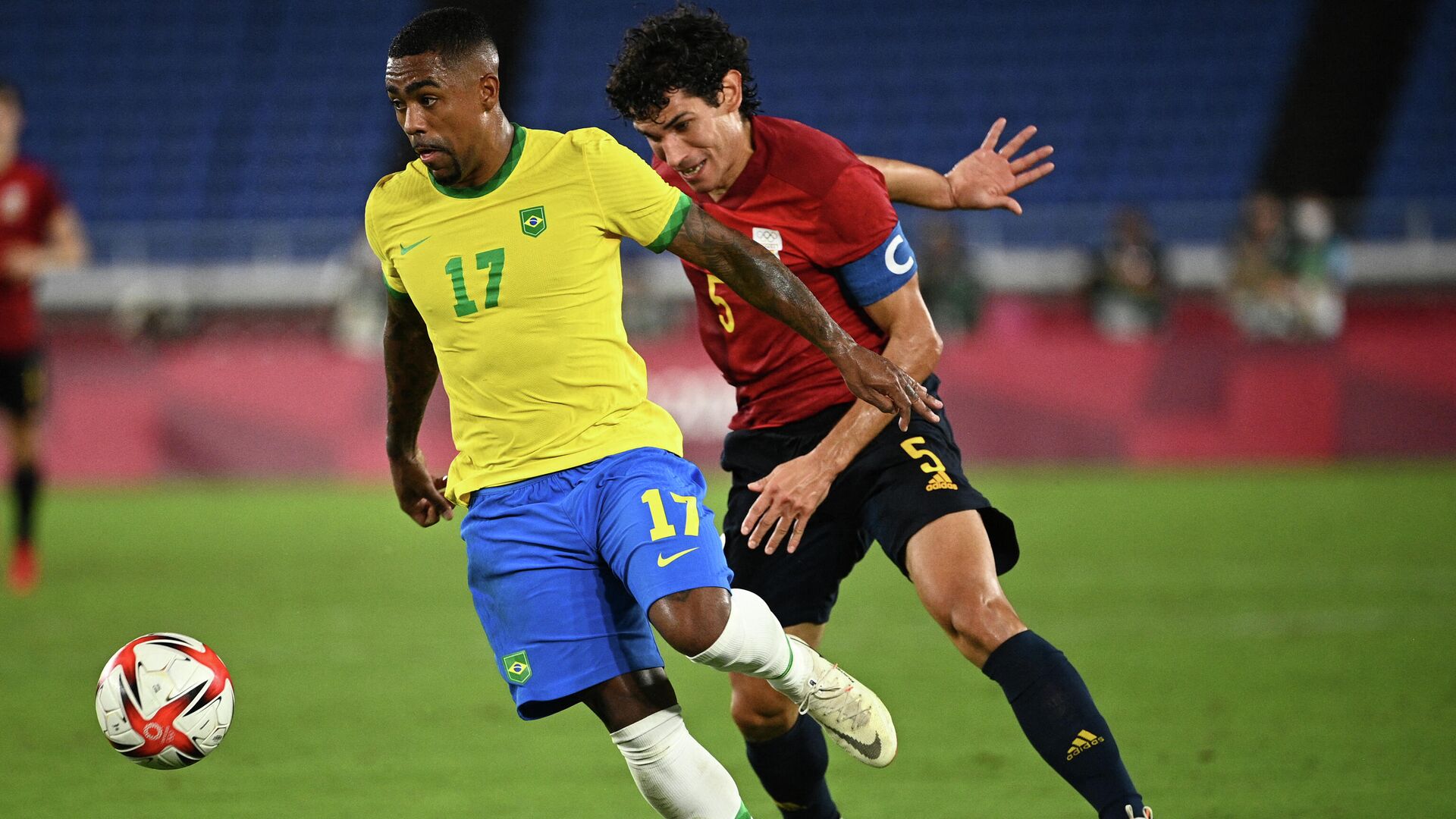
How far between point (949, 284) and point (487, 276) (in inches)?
482

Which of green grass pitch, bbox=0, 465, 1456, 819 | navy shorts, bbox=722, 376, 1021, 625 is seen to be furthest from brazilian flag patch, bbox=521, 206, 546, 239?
green grass pitch, bbox=0, 465, 1456, 819

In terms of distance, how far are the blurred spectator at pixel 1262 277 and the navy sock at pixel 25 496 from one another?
31.5 ft

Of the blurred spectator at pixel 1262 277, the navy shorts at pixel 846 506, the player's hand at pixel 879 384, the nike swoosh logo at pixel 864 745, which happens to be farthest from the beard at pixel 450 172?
the blurred spectator at pixel 1262 277

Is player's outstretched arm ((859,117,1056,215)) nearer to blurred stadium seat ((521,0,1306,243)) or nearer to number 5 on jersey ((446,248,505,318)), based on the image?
number 5 on jersey ((446,248,505,318))

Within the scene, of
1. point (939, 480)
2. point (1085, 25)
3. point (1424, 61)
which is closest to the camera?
point (939, 480)

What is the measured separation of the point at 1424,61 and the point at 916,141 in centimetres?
619

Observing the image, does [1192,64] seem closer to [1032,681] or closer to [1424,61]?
[1424,61]

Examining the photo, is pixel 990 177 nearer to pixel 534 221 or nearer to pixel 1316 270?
pixel 534 221

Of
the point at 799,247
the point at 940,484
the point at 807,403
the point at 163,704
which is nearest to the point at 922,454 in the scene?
the point at 940,484

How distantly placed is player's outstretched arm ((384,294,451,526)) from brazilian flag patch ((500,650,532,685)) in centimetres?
65

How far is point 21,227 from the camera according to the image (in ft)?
31.7

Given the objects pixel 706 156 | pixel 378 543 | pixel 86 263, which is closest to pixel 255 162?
pixel 86 263

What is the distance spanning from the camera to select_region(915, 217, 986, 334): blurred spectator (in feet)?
50.8

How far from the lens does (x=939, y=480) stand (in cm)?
410
